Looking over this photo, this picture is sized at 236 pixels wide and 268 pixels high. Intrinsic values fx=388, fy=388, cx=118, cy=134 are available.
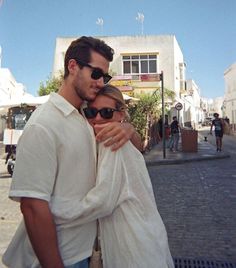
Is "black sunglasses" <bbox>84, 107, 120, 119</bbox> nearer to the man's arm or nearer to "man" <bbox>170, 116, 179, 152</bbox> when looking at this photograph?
the man's arm

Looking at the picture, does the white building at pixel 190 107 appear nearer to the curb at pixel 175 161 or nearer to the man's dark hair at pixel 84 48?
the curb at pixel 175 161

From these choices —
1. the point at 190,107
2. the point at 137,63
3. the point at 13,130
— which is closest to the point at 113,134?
the point at 13,130

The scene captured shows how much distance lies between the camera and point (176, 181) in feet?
33.7

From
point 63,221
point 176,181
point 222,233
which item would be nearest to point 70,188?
point 63,221

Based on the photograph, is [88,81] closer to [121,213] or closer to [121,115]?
[121,115]

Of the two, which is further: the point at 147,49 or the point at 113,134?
the point at 147,49

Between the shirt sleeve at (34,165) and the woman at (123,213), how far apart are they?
145 millimetres

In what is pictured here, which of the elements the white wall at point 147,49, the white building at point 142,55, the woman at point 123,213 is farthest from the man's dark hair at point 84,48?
the white wall at point 147,49

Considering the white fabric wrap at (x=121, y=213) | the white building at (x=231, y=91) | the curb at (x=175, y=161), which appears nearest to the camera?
the white fabric wrap at (x=121, y=213)

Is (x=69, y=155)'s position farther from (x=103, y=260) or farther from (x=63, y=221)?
(x=103, y=260)

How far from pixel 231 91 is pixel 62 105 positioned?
45625 millimetres

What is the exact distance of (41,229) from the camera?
1542 millimetres

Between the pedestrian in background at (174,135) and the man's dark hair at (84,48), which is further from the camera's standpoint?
the pedestrian in background at (174,135)

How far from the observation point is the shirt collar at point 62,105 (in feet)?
5.49
